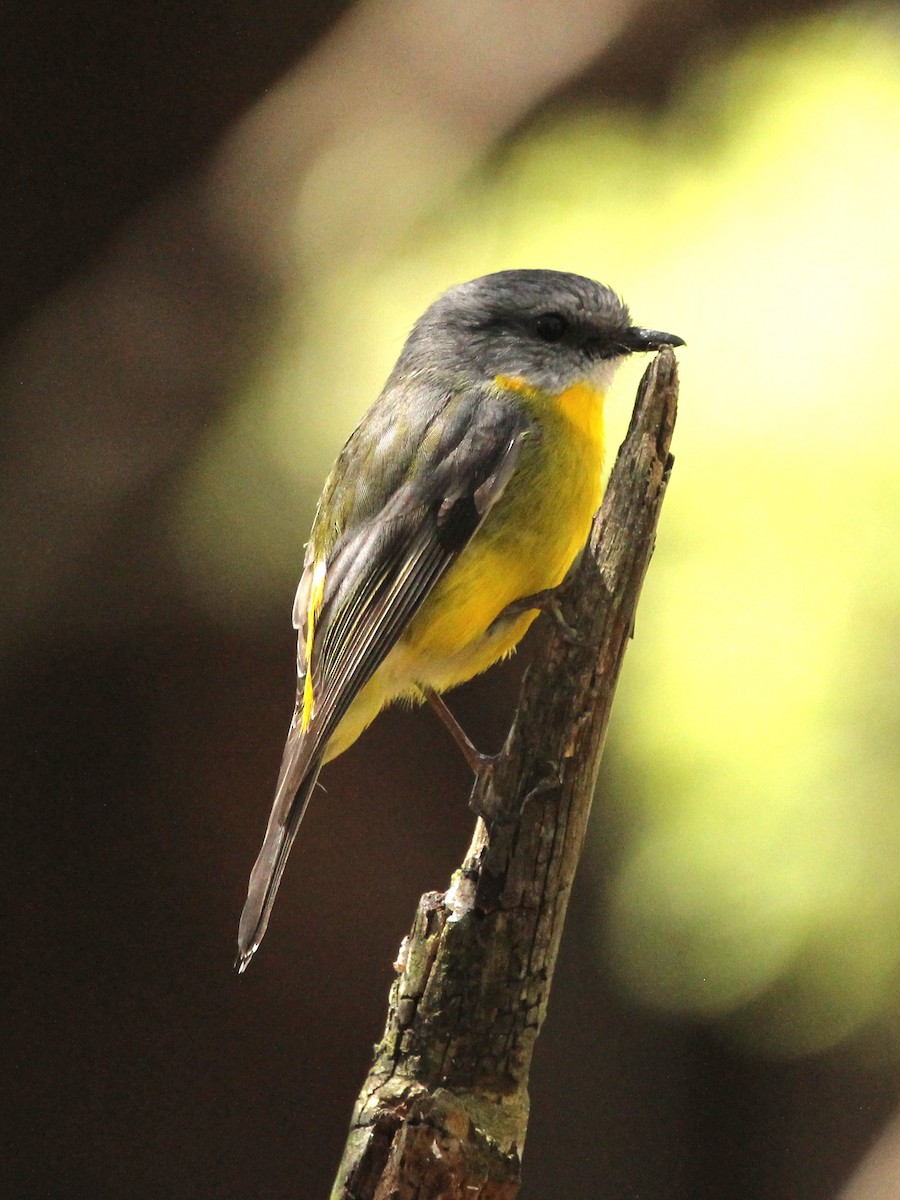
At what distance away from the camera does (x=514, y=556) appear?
1.65m

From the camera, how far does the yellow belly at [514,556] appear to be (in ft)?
5.41

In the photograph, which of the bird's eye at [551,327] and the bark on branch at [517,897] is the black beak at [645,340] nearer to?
the bird's eye at [551,327]

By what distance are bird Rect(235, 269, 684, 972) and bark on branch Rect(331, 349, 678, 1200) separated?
0.40ft

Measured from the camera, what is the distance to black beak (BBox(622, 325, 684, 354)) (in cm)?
168

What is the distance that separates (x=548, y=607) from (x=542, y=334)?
1.51ft

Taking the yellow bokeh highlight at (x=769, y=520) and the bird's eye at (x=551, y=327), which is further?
the yellow bokeh highlight at (x=769, y=520)

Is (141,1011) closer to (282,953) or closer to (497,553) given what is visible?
(282,953)

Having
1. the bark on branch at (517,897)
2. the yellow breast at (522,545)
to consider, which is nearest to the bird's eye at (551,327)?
the yellow breast at (522,545)

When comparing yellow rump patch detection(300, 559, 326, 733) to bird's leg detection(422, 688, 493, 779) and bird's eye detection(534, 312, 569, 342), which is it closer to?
bird's leg detection(422, 688, 493, 779)

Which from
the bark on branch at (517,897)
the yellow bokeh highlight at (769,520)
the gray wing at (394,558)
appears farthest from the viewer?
the yellow bokeh highlight at (769,520)

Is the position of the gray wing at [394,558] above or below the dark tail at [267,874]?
above

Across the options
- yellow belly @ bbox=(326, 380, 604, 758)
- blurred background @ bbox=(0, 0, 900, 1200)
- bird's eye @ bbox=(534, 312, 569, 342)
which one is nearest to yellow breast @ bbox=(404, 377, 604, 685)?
yellow belly @ bbox=(326, 380, 604, 758)

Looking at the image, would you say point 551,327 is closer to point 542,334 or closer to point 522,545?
point 542,334

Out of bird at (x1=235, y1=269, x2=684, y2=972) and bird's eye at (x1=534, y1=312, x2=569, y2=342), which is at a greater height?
bird's eye at (x1=534, y1=312, x2=569, y2=342)
